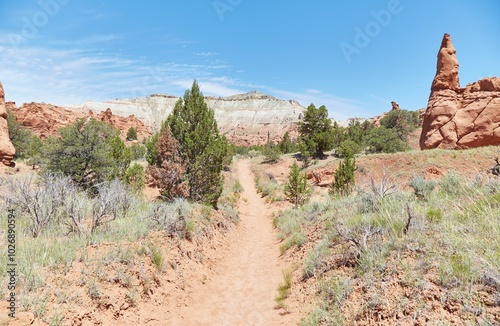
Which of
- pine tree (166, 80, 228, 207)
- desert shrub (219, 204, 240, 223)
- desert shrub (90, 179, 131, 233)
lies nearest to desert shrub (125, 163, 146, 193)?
pine tree (166, 80, 228, 207)

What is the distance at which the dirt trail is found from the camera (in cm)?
602

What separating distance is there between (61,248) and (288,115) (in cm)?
13202

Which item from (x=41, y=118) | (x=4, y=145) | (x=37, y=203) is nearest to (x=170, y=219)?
(x=37, y=203)

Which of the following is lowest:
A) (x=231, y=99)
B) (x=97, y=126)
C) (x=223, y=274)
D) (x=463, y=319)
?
(x=223, y=274)

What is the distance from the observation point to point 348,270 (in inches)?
220

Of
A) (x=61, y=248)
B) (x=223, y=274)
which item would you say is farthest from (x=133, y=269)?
(x=223, y=274)

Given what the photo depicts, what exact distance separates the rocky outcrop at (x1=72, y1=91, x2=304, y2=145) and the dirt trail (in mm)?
99509

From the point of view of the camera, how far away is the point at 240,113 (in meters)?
148

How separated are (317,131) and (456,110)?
1647 cm

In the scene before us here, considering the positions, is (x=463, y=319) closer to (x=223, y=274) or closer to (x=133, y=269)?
(x=133, y=269)

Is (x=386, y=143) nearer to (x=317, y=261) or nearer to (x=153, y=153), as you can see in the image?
(x=153, y=153)

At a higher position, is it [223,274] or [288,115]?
[288,115]

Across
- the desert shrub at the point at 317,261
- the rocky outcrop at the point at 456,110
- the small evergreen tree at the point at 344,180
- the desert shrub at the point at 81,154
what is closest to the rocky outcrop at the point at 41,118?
the desert shrub at the point at 81,154

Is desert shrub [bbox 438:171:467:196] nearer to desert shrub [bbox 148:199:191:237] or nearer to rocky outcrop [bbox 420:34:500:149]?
desert shrub [bbox 148:199:191:237]
